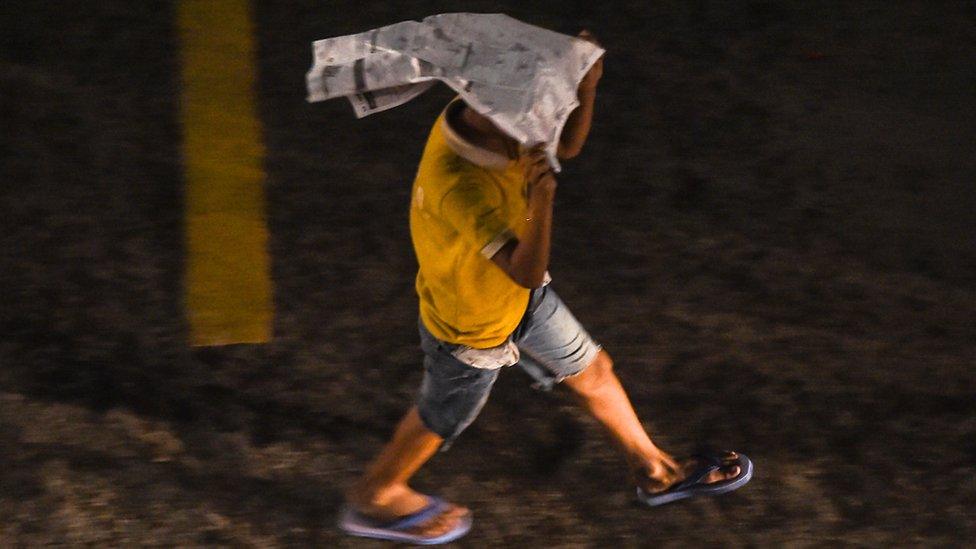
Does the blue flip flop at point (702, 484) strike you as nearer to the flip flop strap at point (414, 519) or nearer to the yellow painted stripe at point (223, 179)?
the flip flop strap at point (414, 519)

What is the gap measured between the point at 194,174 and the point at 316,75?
6.85 feet

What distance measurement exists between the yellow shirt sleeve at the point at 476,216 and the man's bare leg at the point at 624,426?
74cm

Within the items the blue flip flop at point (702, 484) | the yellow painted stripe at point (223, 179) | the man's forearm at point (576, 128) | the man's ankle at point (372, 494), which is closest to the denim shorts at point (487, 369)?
the man's ankle at point (372, 494)

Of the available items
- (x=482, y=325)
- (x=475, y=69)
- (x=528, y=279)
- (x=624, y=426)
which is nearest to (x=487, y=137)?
(x=475, y=69)

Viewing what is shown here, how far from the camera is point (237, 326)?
12.6 feet

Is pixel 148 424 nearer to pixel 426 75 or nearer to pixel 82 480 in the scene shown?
pixel 82 480

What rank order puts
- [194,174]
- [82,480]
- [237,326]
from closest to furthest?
[82,480] → [237,326] → [194,174]

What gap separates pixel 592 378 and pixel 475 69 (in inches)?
41.2

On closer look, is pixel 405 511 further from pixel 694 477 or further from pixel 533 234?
pixel 533 234

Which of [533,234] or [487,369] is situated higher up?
[533,234]

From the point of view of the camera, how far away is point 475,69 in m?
2.37

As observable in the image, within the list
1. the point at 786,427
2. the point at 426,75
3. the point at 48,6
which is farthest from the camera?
the point at 48,6

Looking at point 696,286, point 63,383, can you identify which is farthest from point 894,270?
point 63,383

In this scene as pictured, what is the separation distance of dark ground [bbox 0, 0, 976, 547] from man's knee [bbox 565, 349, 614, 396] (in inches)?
15.2
